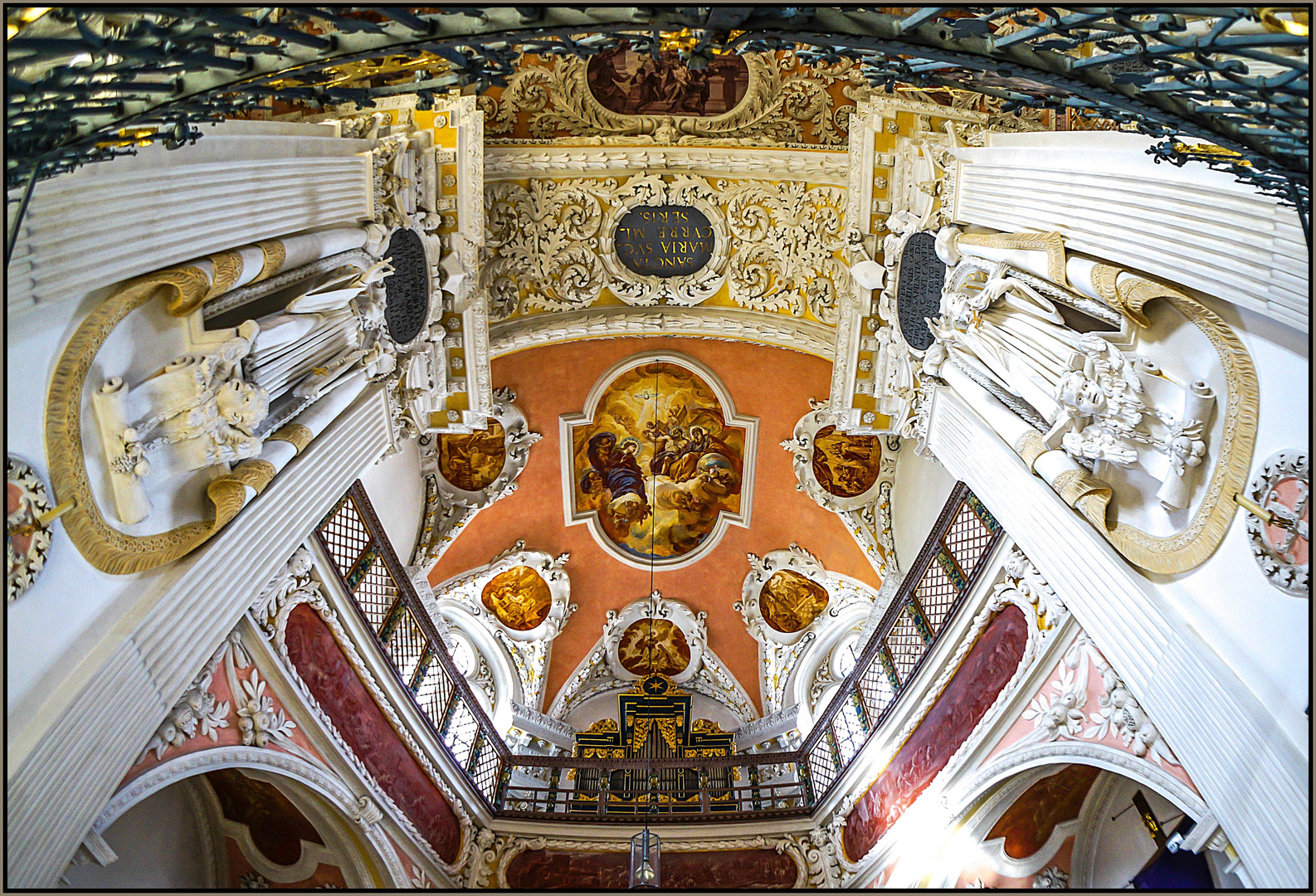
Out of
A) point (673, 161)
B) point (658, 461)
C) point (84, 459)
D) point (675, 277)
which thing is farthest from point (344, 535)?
point (658, 461)

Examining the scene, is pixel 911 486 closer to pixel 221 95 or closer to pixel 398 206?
pixel 398 206

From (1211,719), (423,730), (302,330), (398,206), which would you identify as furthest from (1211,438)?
(423,730)

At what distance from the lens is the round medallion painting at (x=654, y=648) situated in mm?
13938

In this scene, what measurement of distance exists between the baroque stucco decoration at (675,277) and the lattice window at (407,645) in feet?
12.2

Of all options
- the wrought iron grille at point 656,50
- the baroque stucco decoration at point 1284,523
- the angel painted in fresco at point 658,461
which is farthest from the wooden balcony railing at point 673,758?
the wrought iron grille at point 656,50

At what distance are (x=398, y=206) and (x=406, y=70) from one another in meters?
1.82

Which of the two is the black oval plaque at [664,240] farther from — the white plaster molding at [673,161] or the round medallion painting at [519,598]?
the round medallion painting at [519,598]

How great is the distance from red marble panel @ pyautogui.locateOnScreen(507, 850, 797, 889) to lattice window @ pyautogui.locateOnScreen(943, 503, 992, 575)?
423 centimetres

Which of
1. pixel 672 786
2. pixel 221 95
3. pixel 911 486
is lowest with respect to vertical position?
pixel 672 786

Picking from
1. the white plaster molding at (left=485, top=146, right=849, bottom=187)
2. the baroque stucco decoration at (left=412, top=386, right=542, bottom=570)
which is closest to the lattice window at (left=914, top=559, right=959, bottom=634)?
the white plaster molding at (left=485, top=146, right=849, bottom=187)

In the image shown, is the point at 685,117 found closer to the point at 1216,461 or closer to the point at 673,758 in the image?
the point at 1216,461

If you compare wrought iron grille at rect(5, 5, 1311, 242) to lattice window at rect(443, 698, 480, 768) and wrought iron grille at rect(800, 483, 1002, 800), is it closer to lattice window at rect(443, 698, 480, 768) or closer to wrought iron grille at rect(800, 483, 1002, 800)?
wrought iron grille at rect(800, 483, 1002, 800)

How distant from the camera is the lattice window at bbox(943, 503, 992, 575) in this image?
8078 millimetres

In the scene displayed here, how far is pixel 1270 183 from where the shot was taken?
11.1 feet
